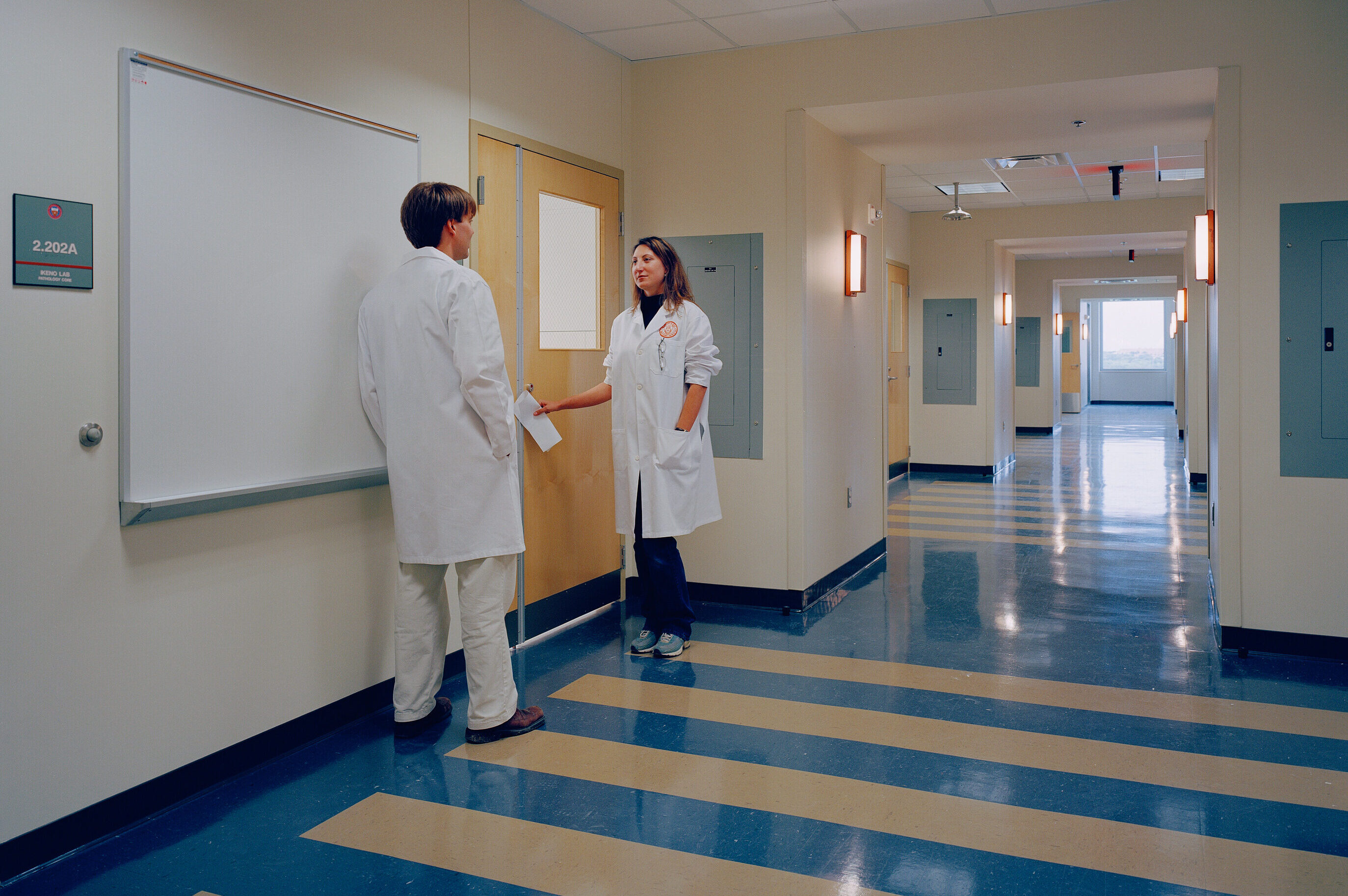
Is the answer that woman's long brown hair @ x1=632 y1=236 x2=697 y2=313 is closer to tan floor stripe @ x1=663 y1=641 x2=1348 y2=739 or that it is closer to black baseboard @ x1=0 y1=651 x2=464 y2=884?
tan floor stripe @ x1=663 y1=641 x2=1348 y2=739

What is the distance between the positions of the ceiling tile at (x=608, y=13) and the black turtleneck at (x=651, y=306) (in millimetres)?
1290

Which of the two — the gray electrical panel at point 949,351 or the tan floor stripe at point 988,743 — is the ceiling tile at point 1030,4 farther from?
the gray electrical panel at point 949,351

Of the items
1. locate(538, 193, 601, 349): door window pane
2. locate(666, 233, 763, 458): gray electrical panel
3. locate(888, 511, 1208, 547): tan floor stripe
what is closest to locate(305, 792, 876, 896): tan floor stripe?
locate(538, 193, 601, 349): door window pane

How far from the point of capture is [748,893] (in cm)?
219

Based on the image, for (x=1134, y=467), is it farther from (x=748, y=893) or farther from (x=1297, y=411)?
(x=748, y=893)

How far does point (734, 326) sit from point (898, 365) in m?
5.74

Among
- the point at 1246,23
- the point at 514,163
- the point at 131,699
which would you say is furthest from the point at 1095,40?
the point at 131,699

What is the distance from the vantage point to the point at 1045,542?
6.58 meters

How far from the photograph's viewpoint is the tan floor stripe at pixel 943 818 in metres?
2.27

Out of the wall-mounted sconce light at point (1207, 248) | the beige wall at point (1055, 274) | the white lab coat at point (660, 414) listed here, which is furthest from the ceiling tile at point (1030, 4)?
the beige wall at point (1055, 274)

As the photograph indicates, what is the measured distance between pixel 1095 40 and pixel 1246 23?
1.88 ft

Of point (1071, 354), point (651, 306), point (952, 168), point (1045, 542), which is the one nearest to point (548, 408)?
point (651, 306)

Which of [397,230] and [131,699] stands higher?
[397,230]

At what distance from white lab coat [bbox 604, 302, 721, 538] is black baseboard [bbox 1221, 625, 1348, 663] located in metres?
2.34
